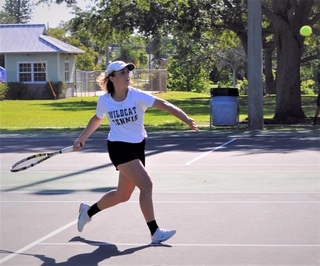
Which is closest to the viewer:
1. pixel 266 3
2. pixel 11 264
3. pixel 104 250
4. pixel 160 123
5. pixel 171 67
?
pixel 11 264

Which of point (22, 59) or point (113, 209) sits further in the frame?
point (22, 59)

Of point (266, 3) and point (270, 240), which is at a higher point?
point (266, 3)

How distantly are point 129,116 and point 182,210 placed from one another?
8.89 ft

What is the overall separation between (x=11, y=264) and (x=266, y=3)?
35.9 meters

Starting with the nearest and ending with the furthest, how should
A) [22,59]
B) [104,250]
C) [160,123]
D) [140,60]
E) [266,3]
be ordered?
[104,250], [160,123], [266,3], [22,59], [140,60]

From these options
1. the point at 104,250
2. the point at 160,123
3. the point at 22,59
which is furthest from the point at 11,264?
the point at 22,59

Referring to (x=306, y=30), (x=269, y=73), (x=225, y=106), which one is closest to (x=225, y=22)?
(x=306, y=30)

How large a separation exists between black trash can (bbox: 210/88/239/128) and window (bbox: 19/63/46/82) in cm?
3640

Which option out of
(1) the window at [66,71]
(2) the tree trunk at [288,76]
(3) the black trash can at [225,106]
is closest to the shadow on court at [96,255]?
(3) the black trash can at [225,106]

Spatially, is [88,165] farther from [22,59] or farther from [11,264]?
[22,59]

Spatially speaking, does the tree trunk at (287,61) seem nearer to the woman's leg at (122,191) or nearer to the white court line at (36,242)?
the white court line at (36,242)

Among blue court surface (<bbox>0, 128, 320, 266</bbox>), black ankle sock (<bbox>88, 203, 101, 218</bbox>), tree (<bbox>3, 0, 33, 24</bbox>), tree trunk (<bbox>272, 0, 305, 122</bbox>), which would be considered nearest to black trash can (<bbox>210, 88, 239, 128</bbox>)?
tree trunk (<bbox>272, 0, 305, 122</bbox>)

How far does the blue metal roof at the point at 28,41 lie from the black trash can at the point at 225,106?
35.0 metres

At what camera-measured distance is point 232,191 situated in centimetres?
1222
